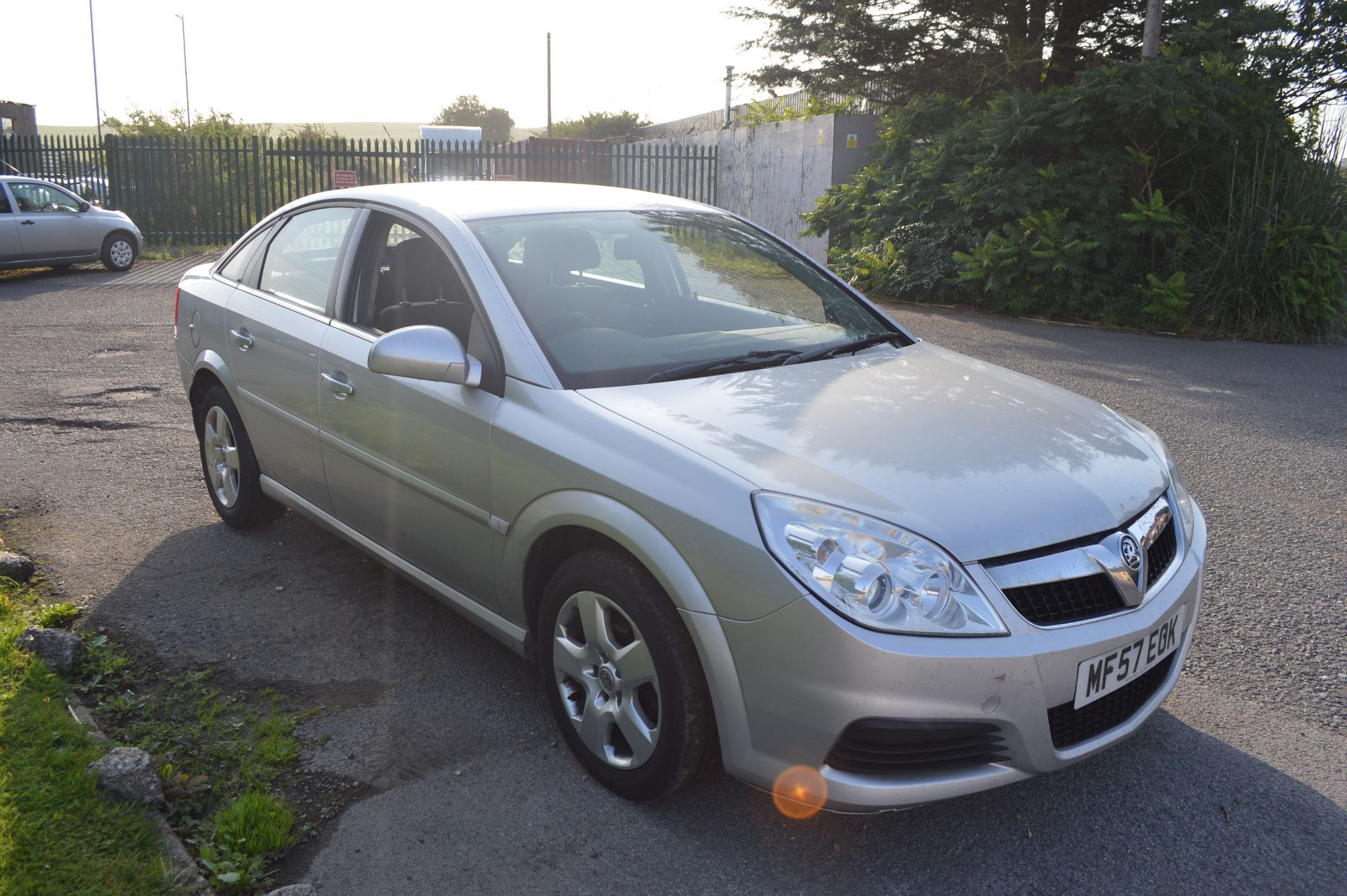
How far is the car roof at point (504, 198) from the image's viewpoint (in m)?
3.80

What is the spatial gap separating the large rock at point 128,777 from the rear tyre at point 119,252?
54.2 ft

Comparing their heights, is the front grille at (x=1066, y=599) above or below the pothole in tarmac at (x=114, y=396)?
above

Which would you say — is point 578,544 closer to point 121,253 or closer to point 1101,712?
point 1101,712

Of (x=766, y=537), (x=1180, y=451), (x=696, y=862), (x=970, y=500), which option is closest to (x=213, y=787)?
(x=696, y=862)

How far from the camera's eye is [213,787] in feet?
9.66

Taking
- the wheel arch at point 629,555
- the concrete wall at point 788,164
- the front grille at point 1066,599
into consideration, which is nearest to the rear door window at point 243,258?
the wheel arch at point 629,555

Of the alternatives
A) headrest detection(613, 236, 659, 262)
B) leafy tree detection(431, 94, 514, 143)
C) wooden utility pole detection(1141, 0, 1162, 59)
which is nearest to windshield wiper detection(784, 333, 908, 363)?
headrest detection(613, 236, 659, 262)

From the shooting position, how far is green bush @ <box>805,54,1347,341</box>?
11070mm

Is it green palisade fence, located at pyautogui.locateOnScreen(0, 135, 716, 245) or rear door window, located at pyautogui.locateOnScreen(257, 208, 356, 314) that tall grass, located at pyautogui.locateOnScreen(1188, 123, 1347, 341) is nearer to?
rear door window, located at pyautogui.locateOnScreen(257, 208, 356, 314)

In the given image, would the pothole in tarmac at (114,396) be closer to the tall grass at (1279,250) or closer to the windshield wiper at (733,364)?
the windshield wiper at (733,364)

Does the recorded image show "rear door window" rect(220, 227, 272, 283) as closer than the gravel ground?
No

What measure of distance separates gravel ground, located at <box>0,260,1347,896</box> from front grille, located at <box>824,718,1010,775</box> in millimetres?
355

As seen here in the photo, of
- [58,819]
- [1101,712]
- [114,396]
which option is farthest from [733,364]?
[114,396]

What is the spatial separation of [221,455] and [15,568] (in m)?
0.97
